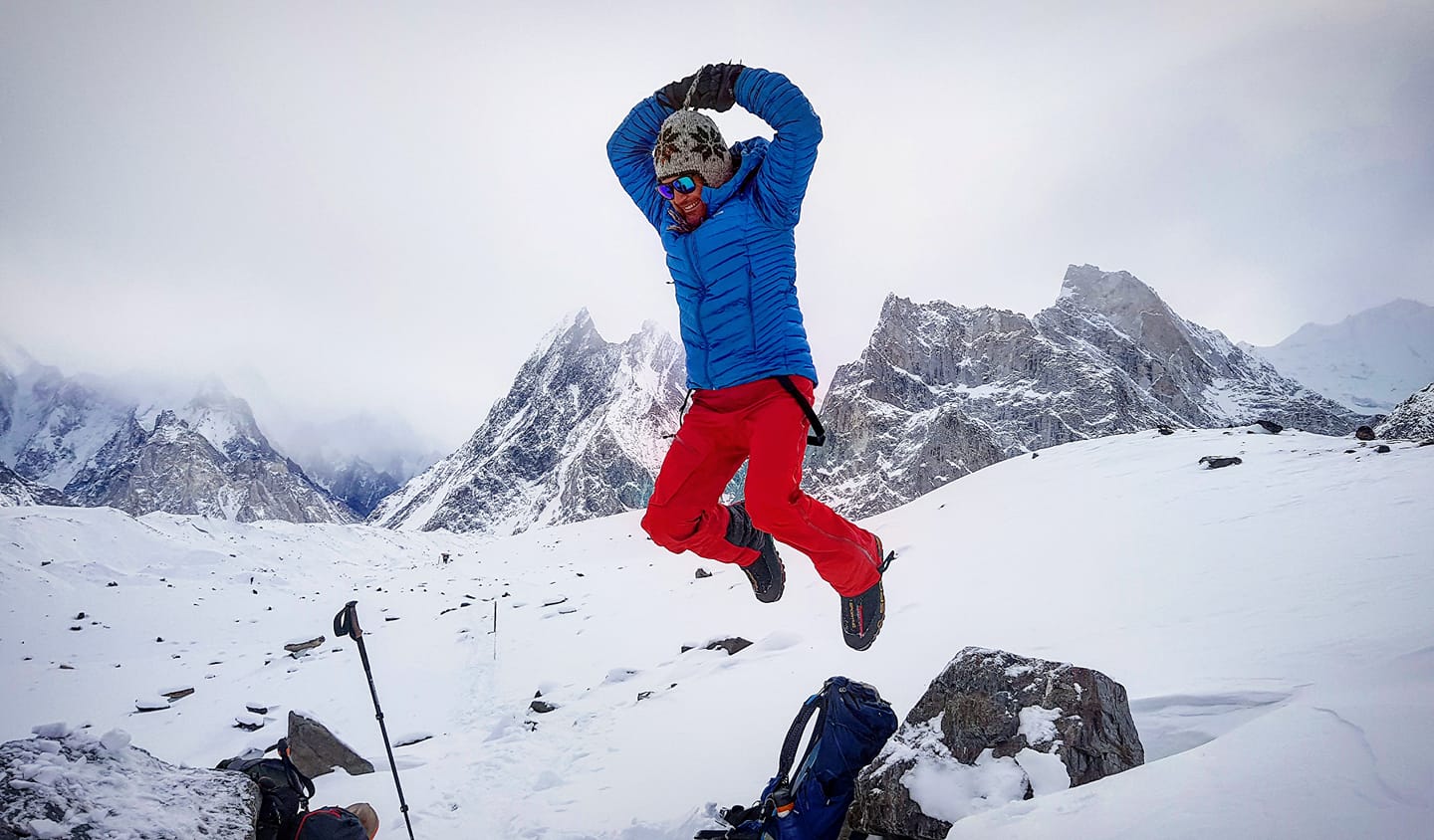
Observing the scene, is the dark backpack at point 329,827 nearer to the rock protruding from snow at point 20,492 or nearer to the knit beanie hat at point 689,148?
the knit beanie hat at point 689,148

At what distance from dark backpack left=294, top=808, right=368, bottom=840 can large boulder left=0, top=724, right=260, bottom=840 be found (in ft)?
0.85

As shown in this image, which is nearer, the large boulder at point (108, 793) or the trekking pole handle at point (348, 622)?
the large boulder at point (108, 793)

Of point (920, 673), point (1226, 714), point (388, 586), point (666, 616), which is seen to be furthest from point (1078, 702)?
point (388, 586)

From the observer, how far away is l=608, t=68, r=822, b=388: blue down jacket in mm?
3840

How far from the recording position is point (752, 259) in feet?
13.1

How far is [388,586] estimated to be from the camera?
24672 millimetres

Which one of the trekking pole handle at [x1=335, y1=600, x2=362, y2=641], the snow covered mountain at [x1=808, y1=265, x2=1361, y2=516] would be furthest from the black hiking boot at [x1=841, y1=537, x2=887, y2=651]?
the snow covered mountain at [x1=808, y1=265, x2=1361, y2=516]

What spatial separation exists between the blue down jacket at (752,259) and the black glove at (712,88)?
0.28ft

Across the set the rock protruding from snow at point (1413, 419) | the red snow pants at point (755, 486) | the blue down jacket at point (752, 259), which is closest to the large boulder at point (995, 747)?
the red snow pants at point (755, 486)

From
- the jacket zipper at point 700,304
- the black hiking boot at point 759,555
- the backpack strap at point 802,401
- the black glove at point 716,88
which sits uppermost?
the black glove at point 716,88

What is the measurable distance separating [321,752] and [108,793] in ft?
15.9

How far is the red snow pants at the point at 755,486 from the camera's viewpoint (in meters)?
3.81

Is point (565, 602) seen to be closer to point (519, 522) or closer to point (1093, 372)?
point (1093, 372)

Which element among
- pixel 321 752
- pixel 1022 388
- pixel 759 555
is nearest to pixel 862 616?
pixel 759 555
